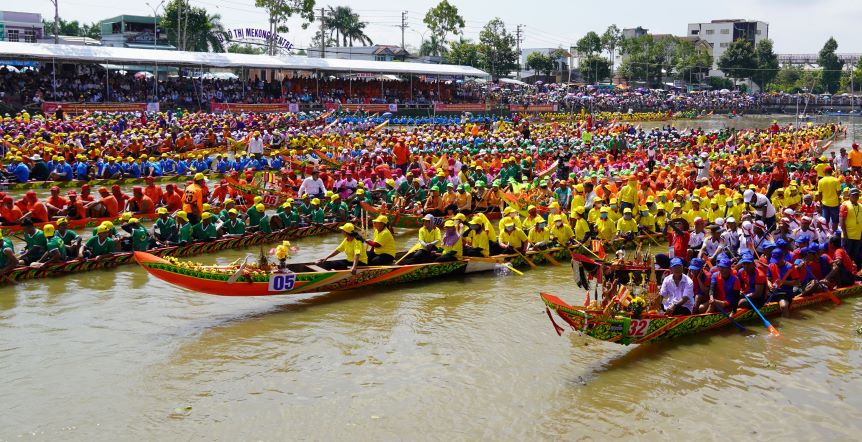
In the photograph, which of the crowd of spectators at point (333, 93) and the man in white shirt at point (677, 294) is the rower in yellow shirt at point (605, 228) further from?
the crowd of spectators at point (333, 93)

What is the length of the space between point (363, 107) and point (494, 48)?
30.9m

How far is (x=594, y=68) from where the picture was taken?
86438 mm

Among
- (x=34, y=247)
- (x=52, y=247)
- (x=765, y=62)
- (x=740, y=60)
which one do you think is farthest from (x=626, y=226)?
(x=765, y=62)

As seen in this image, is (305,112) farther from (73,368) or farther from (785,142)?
(73,368)

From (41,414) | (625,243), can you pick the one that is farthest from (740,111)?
(41,414)

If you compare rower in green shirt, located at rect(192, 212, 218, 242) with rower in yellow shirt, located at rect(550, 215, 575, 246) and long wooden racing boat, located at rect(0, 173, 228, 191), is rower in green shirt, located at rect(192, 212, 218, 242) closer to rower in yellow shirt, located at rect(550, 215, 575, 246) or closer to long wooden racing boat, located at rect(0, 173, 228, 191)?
rower in yellow shirt, located at rect(550, 215, 575, 246)

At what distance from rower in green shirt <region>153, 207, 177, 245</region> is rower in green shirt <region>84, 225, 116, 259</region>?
2.92ft

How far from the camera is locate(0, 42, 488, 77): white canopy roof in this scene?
126ft

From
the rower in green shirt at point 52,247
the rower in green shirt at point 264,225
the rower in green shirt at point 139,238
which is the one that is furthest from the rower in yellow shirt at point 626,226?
the rower in green shirt at point 52,247

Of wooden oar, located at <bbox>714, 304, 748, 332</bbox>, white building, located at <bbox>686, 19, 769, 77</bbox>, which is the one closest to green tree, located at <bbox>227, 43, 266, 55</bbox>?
white building, located at <bbox>686, 19, 769, 77</bbox>

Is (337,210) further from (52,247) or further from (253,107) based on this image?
(253,107)

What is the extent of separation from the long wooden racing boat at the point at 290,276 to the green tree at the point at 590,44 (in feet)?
267

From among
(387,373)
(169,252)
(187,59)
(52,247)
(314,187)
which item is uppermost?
(187,59)

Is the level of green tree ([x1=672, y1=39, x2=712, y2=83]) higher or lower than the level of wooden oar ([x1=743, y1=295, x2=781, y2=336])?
higher
